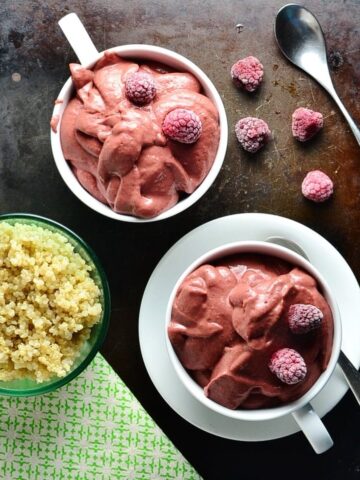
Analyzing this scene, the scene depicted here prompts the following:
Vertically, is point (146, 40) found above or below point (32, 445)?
above

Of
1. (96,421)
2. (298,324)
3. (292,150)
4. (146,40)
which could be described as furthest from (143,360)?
(146,40)

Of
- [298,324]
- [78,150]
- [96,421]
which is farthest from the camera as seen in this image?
[96,421]

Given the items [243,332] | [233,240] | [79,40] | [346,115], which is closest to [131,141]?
[79,40]

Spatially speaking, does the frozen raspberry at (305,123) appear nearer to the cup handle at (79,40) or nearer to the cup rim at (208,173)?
the cup rim at (208,173)

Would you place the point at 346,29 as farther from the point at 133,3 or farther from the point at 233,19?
the point at 133,3

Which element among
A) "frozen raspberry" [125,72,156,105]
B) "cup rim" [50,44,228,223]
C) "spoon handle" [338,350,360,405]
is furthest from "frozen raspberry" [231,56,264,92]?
"spoon handle" [338,350,360,405]

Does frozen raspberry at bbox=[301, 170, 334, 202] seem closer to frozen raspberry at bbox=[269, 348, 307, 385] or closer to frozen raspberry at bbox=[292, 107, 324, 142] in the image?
frozen raspberry at bbox=[292, 107, 324, 142]
